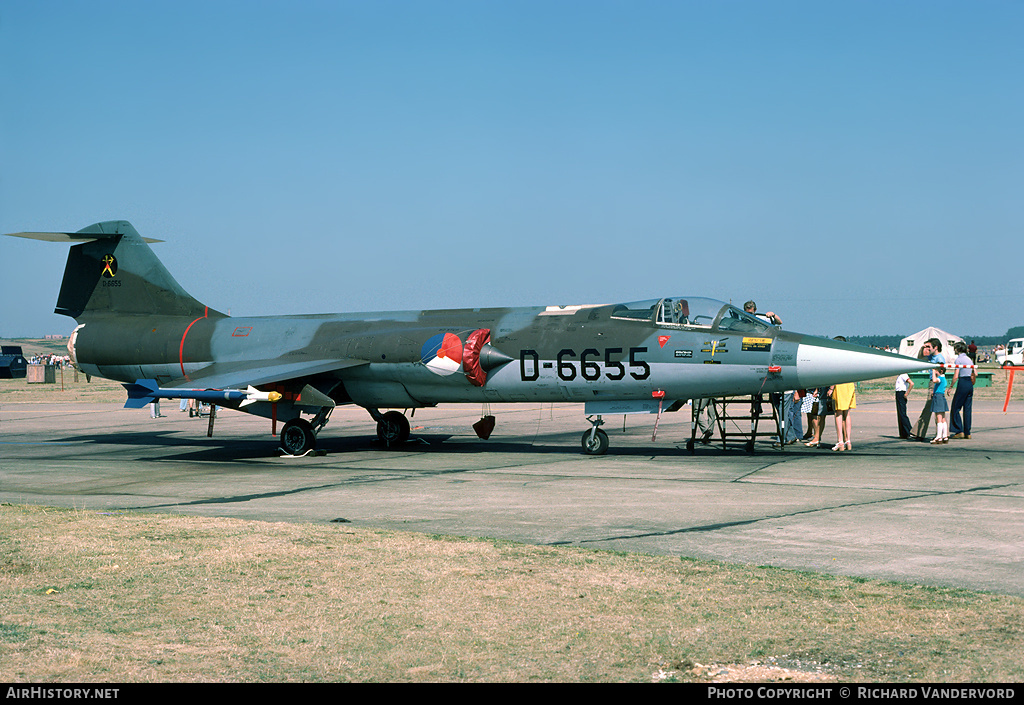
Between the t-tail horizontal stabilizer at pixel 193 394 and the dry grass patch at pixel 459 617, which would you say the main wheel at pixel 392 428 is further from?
the dry grass patch at pixel 459 617

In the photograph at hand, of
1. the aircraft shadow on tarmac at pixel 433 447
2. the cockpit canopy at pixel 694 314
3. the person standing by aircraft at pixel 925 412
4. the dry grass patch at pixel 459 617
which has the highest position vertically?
the cockpit canopy at pixel 694 314

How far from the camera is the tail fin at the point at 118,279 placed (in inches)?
864

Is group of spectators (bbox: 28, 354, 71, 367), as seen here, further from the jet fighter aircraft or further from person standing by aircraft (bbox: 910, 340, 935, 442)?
Answer: person standing by aircraft (bbox: 910, 340, 935, 442)

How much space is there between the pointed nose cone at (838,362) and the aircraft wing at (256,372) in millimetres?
8150

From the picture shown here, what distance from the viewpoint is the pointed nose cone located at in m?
14.8

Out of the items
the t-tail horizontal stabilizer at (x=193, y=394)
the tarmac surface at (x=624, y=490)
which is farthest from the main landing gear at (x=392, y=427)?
the t-tail horizontal stabilizer at (x=193, y=394)

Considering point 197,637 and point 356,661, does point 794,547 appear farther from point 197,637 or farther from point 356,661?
point 197,637

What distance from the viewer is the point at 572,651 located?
513 cm

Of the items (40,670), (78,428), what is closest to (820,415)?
(40,670)

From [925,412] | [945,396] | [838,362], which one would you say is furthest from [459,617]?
[945,396]

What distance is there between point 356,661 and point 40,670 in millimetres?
1584

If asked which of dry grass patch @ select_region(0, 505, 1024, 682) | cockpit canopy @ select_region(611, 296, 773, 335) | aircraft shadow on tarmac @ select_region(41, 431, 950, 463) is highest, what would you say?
cockpit canopy @ select_region(611, 296, 773, 335)

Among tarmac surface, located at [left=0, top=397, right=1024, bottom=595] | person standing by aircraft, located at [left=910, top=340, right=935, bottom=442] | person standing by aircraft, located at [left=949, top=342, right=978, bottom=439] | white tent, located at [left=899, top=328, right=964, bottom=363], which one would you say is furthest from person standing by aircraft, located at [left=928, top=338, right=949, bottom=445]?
white tent, located at [left=899, top=328, right=964, bottom=363]

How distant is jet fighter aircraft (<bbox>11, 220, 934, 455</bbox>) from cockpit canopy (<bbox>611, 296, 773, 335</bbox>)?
2 centimetres
